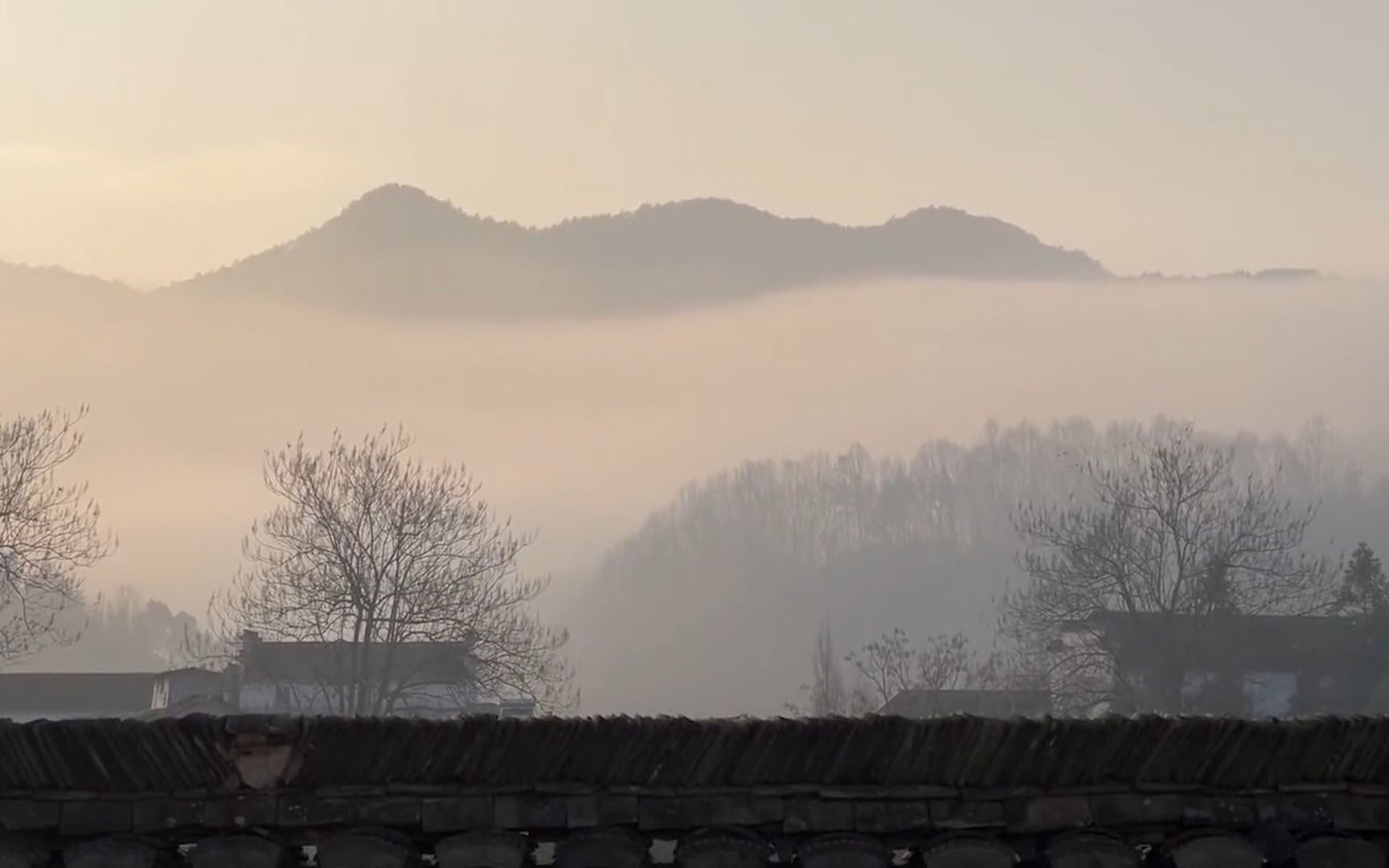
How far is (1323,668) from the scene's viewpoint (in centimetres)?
5753

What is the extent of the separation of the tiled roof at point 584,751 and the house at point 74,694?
6808cm

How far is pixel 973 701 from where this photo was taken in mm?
47969

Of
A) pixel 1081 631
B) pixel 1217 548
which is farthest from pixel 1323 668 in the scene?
pixel 1081 631

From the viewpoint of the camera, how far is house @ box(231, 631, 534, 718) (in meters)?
47.4

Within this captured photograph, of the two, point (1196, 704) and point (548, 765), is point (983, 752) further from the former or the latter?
point (1196, 704)

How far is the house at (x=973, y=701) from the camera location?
4719 centimetres

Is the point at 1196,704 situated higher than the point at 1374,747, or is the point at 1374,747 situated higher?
the point at 1374,747

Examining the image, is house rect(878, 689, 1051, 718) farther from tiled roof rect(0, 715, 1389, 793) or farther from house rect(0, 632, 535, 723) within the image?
tiled roof rect(0, 715, 1389, 793)

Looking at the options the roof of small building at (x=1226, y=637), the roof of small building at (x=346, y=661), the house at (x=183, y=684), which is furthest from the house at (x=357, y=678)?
the roof of small building at (x=1226, y=637)

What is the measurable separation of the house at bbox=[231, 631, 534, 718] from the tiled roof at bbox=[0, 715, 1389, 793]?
37435mm

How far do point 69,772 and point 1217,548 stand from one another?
51421 millimetres

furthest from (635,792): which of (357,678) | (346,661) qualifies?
(346,661)

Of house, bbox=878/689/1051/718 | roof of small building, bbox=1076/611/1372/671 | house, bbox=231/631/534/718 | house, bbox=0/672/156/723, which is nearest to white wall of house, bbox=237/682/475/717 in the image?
house, bbox=231/631/534/718

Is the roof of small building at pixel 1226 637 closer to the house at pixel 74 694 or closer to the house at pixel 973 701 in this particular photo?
the house at pixel 973 701
